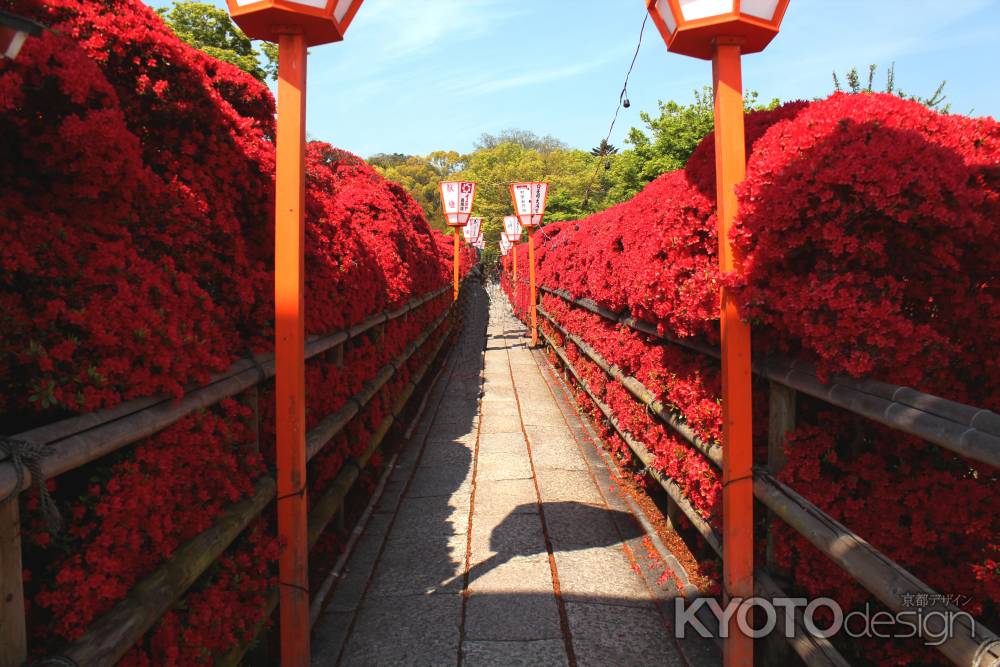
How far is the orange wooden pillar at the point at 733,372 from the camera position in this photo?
7.57ft

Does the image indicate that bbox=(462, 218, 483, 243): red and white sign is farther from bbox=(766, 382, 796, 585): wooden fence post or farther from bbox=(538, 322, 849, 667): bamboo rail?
bbox=(766, 382, 796, 585): wooden fence post

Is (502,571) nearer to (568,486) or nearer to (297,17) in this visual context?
(568,486)

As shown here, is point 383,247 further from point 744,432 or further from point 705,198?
point 744,432

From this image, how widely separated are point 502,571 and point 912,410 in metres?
2.46

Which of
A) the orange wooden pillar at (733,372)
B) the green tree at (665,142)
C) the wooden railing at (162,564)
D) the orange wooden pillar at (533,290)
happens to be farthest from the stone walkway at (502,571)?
the green tree at (665,142)

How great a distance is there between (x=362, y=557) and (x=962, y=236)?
3.33 metres

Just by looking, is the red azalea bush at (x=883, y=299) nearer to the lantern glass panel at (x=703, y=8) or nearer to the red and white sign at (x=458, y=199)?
the lantern glass panel at (x=703, y=8)

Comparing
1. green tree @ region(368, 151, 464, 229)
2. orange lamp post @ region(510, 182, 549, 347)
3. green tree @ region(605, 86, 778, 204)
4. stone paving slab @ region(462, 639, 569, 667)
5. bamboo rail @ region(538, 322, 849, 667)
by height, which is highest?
green tree @ region(368, 151, 464, 229)

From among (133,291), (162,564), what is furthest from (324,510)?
(133,291)

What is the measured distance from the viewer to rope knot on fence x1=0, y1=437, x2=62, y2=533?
47.4 inches

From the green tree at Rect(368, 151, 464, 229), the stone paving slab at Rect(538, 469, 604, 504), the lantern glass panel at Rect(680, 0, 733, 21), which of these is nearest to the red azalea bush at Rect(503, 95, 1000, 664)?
the lantern glass panel at Rect(680, 0, 733, 21)

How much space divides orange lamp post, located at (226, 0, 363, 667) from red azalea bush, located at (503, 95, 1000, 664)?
5.39 ft

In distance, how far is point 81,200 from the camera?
1923mm

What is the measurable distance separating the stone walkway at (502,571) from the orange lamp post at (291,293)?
0.45m
